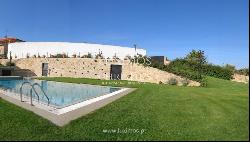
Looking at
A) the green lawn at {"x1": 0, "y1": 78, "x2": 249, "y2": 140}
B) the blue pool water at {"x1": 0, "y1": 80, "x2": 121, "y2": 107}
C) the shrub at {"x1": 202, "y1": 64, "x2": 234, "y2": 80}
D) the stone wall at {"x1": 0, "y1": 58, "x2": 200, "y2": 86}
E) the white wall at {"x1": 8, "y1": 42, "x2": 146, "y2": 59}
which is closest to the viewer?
the green lawn at {"x1": 0, "y1": 78, "x2": 249, "y2": 140}

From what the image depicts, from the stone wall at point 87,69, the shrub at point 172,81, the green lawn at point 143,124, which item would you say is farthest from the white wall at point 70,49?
the green lawn at point 143,124

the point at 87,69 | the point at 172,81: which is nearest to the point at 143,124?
the point at 172,81

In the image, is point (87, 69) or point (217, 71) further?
point (87, 69)

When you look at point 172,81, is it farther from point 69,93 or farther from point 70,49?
point 70,49

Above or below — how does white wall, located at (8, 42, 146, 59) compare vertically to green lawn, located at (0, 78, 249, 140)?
above

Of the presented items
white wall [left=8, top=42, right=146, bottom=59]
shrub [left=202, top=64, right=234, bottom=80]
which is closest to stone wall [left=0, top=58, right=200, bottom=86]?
white wall [left=8, top=42, right=146, bottom=59]

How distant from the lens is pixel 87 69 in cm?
3606

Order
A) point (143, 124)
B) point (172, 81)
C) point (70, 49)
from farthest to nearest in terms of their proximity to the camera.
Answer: point (70, 49)
point (172, 81)
point (143, 124)

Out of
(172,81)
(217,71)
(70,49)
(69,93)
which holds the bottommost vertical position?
(69,93)

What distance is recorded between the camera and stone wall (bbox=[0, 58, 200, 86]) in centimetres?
3012

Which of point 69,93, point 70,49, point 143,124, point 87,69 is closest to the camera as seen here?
point 143,124

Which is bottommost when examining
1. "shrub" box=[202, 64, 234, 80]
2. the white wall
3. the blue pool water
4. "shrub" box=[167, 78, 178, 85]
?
the blue pool water

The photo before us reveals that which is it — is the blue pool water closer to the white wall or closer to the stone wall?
the stone wall

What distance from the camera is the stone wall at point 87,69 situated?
30125 mm
